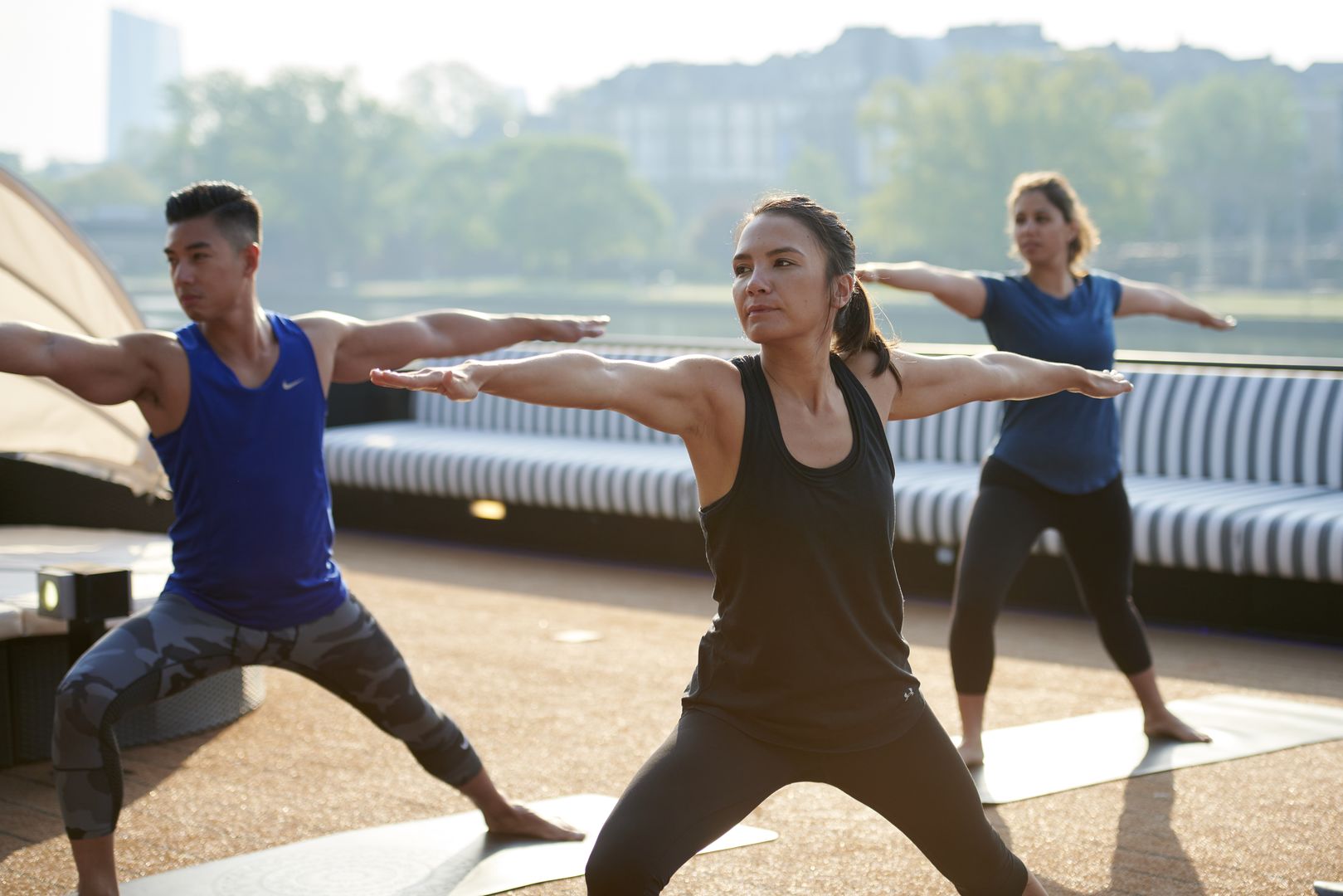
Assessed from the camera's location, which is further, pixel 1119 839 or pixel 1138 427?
pixel 1138 427

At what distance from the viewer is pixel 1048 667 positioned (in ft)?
18.3

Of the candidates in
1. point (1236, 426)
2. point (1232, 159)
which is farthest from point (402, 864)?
point (1232, 159)

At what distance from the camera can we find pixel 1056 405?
4.22 meters

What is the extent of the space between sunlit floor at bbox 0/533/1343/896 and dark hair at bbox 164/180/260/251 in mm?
1433

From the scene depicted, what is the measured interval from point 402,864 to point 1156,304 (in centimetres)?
281

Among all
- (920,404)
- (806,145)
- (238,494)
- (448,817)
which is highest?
(806,145)

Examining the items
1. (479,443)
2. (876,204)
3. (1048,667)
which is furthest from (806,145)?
(1048,667)

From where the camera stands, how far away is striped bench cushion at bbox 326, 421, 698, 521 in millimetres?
7648

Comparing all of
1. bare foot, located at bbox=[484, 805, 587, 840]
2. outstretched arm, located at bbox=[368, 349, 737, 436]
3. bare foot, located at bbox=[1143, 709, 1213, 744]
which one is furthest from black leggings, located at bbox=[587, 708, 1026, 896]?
bare foot, located at bbox=[1143, 709, 1213, 744]

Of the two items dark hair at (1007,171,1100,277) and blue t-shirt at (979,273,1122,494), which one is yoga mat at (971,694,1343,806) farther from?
dark hair at (1007,171,1100,277)

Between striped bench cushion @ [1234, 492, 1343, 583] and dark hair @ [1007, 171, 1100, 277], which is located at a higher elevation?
dark hair @ [1007, 171, 1100, 277]

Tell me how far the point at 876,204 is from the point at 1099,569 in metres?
48.6

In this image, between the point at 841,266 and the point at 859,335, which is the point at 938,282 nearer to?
the point at 859,335

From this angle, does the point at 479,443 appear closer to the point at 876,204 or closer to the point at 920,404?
the point at 920,404
